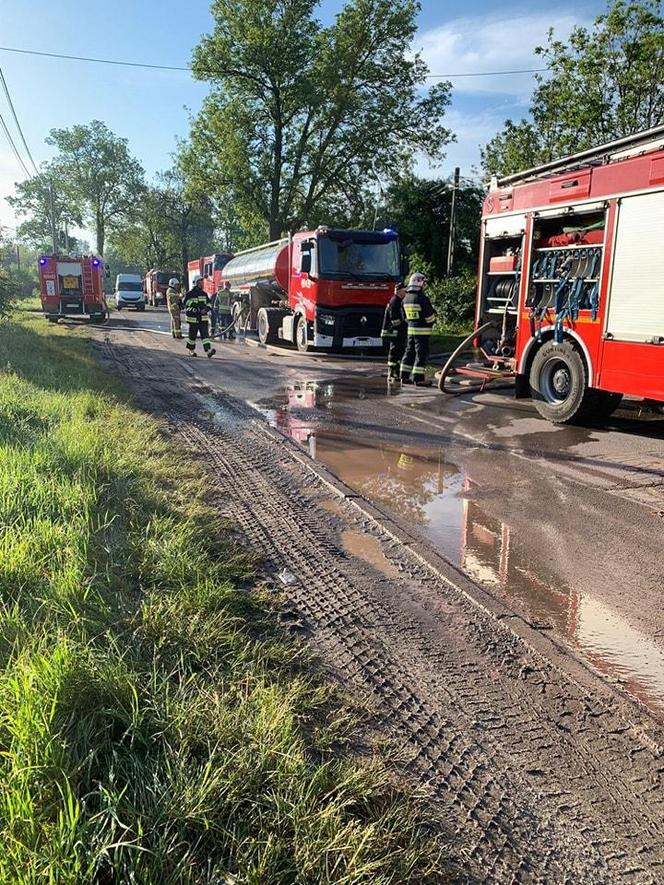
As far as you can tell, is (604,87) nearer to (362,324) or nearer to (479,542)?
(362,324)

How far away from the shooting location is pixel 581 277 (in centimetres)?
798

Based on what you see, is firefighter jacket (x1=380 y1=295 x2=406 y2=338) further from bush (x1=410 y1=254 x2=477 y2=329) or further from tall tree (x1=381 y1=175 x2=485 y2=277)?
tall tree (x1=381 y1=175 x2=485 y2=277)

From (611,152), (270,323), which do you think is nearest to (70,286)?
(270,323)

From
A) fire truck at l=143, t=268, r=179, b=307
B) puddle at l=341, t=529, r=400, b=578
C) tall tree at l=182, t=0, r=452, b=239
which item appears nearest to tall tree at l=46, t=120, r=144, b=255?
fire truck at l=143, t=268, r=179, b=307

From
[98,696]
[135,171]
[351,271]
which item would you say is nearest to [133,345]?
[351,271]

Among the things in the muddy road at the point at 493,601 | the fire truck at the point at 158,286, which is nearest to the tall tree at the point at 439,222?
the muddy road at the point at 493,601

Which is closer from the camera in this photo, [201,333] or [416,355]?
[416,355]

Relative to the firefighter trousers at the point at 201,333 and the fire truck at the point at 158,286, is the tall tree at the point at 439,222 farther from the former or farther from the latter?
the fire truck at the point at 158,286

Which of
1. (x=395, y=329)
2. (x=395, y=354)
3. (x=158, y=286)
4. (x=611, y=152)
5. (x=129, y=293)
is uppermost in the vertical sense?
(x=158, y=286)

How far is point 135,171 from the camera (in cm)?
6781

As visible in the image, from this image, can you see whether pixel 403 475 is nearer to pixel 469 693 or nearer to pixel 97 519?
pixel 97 519

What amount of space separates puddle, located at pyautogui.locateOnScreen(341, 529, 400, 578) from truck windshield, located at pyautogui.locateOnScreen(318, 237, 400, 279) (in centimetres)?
1148

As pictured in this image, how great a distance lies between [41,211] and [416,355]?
2826 inches

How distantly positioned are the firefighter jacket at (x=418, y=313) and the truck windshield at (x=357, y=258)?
4460 mm
